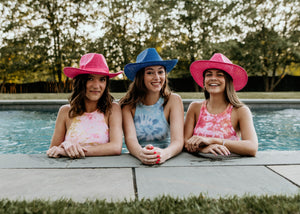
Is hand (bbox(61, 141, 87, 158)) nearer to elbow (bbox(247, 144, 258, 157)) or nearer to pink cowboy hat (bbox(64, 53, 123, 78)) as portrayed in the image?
pink cowboy hat (bbox(64, 53, 123, 78))

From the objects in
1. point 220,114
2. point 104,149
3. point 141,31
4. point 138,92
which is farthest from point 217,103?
point 141,31

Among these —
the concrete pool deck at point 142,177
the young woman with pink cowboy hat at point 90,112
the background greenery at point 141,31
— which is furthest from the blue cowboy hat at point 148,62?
the background greenery at point 141,31

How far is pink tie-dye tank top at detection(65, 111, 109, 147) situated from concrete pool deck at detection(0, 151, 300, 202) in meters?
0.34

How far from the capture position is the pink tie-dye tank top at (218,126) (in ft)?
10.0

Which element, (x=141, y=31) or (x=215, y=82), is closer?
(x=215, y=82)

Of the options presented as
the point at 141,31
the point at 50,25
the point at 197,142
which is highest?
the point at 50,25

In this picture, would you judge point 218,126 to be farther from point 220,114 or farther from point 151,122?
point 151,122

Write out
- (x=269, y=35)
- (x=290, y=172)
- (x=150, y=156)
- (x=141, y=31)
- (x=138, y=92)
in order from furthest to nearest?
1. (x=269, y=35)
2. (x=141, y=31)
3. (x=138, y=92)
4. (x=150, y=156)
5. (x=290, y=172)

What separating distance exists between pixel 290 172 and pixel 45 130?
21.9 feet

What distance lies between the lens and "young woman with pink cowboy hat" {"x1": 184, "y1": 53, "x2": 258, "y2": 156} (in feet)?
9.18

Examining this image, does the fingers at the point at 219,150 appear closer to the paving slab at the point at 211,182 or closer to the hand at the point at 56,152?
the paving slab at the point at 211,182

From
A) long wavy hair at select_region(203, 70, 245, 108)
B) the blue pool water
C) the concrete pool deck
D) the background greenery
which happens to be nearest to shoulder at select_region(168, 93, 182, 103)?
long wavy hair at select_region(203, 70, 245, 108)

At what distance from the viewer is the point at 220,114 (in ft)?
10.2

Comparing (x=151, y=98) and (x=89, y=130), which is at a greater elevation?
(x=151, y=98)
